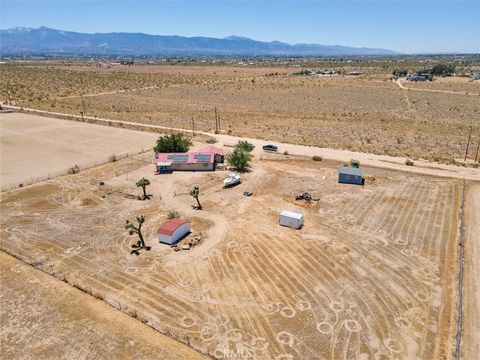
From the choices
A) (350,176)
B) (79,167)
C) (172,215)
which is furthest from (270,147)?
(79,167)

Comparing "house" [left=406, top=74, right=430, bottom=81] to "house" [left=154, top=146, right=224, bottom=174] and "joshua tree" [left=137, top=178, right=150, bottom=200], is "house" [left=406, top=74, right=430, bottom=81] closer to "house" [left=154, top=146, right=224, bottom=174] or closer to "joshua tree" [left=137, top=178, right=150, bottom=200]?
"house" [left=154, top=146, right=224, bottom=174]


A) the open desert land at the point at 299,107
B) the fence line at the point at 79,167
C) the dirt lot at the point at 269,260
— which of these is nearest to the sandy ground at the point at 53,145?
the fence line at the point at 79,167

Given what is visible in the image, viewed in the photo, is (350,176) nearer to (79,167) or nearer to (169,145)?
(169,145)

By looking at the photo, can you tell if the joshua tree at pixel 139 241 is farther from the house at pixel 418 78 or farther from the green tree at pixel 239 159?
the house at pixel 418 78

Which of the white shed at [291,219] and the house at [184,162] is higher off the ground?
the house at [184,162]

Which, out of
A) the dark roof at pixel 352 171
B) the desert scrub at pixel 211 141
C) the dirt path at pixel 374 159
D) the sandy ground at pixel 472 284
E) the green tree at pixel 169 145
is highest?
the green tree at pixel 169 145

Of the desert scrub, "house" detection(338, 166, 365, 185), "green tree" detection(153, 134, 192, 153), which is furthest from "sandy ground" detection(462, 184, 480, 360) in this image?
the desert scrub

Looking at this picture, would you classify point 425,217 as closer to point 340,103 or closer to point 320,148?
point 320,148
